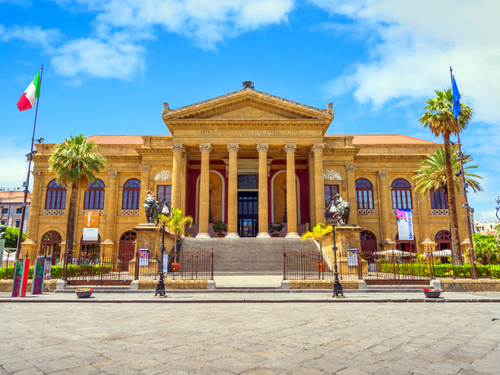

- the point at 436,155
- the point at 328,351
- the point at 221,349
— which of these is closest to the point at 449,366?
the point at 328,351

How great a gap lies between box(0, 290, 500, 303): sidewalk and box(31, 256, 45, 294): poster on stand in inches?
14.7

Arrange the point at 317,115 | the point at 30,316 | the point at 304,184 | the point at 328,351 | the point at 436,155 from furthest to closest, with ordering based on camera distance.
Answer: the point at 304,184
the point at 317,115
the point at 436,155
the point at 30,316
the point at 328,351

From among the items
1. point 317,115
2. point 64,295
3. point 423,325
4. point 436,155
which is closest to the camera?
point 423,325

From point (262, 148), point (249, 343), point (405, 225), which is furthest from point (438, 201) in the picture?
point (249, 343)

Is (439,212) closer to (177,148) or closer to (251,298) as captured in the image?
(177,148)

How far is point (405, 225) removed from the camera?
36.8 m

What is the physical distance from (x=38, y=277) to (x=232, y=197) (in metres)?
17.7

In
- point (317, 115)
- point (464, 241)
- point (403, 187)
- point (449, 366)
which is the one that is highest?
point (317, 115)

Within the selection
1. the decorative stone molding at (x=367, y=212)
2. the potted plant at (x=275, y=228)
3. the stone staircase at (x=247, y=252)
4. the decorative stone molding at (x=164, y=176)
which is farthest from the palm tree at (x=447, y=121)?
the decorative stone molding at (x=164, y=176)

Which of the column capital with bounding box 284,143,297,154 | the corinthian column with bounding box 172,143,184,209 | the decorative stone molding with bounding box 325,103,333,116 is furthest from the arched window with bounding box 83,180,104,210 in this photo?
the decorative stone molding with bounding box 325,103,333,116

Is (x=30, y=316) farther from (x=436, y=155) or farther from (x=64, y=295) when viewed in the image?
(x=436, y=155)

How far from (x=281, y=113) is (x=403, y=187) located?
1578 centimetres

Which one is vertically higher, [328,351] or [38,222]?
[38,222]

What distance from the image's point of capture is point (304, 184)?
38688 mm
